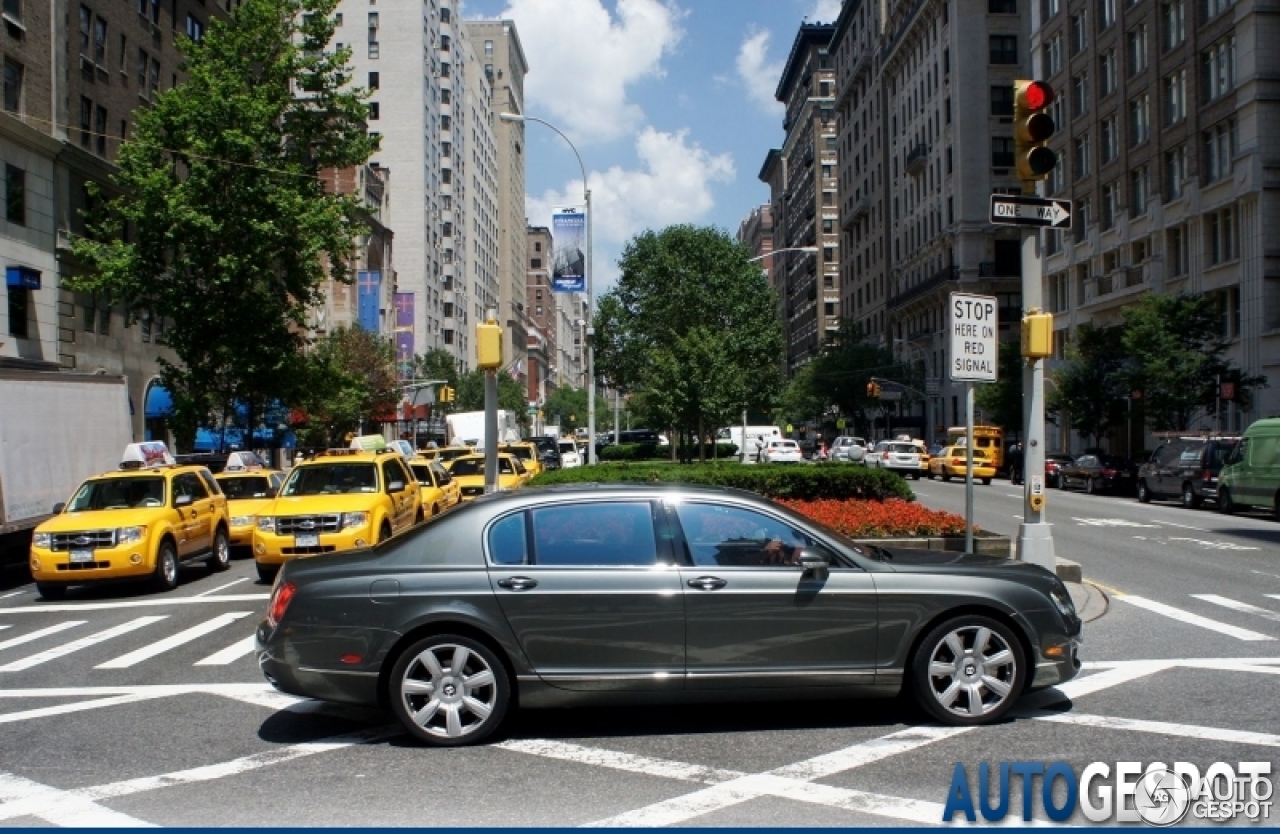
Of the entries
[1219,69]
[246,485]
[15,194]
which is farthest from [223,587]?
[1219,69]

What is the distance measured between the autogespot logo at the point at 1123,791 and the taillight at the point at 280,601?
13.3 ft

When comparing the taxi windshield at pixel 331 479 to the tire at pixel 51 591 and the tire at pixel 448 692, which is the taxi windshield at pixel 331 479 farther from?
the tire at pixel 448 692

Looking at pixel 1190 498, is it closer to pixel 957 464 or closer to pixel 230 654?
pixel 957 464

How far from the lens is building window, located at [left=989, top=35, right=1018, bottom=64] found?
70938 millimetres

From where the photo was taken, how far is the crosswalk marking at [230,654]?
10391 mm

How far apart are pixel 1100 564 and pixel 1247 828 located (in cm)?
1179

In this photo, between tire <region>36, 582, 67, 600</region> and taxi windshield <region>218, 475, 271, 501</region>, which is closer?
tire <region>36, 582, 67, 600</region>

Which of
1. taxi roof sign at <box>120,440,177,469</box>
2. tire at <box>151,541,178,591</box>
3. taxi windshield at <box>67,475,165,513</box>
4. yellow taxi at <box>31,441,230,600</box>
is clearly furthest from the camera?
taxi roof sign at <box>120,440,177,469</box>

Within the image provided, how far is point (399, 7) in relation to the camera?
91375mm

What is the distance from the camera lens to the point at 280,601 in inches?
286

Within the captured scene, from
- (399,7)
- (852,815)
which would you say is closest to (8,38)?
(852,815)

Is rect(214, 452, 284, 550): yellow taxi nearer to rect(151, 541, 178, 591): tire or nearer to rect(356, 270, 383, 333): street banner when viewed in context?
rect(151, 541, 178, 591): tire

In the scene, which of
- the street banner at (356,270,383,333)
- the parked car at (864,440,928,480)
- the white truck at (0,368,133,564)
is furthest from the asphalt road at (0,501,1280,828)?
the street banner at (356,270,383,333)

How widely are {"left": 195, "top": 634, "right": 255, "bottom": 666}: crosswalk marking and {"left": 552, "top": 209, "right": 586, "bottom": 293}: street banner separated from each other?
14.7 m
